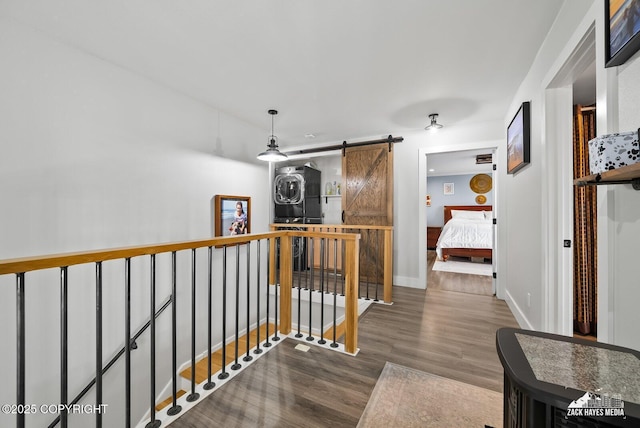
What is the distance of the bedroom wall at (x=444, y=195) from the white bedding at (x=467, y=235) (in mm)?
2109

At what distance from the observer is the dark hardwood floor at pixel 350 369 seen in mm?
1450

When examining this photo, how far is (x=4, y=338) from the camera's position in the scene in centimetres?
173

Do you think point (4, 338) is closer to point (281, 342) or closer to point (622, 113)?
point (281, 342)

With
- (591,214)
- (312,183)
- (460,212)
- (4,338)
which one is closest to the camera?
(4,338)

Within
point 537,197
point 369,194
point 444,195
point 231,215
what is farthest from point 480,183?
point 231,215

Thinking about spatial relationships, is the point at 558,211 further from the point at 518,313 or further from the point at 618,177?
the point at 518,313

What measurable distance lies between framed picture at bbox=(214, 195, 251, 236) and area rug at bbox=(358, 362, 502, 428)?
8.41 feet

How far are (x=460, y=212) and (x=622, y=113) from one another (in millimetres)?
7127

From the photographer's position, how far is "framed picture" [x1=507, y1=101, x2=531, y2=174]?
2.31m

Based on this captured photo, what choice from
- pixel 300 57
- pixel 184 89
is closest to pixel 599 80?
pixel 300 57

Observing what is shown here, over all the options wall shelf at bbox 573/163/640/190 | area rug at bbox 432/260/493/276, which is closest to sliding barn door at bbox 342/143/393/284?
area rug at bbox 432/260/493/276

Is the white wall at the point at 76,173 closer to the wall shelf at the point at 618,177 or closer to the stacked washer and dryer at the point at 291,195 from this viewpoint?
the stacked washer and dryer at the point at 291,195

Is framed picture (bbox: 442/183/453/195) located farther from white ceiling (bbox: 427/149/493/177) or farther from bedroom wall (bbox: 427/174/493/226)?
white ceiling (bbox: 427/149/493/177)
